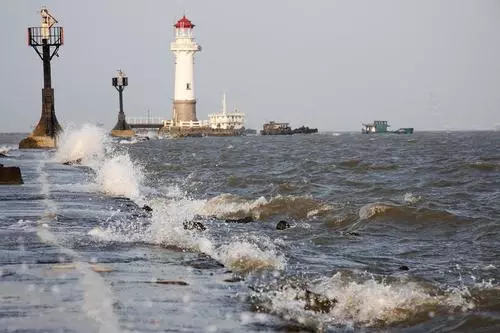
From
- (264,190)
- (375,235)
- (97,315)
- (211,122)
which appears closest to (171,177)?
(264,190)

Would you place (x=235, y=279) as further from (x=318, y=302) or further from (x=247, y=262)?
(x=318, y=302)

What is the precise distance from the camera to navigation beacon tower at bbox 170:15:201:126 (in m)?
109

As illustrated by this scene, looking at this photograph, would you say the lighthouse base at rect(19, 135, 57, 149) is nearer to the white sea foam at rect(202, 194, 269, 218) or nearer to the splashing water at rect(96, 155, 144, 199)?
the splashing water at rect(96, 155, 144, 199)

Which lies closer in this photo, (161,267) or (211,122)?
(161,267)

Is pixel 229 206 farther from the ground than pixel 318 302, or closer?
closer

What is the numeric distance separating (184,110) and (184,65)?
6943 mm

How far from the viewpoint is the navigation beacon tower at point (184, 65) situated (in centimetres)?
10912

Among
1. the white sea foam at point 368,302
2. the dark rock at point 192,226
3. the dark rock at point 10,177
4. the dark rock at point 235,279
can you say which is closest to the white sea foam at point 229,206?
the dark rock at point 192,226

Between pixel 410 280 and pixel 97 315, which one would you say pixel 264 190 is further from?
pixel 97 315

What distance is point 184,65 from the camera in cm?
10956

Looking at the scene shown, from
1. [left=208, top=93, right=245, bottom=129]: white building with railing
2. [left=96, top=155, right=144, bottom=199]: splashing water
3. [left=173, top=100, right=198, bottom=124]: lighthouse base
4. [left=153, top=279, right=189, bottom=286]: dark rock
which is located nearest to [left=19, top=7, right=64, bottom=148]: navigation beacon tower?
[left=96, top=155, right=144, bottom=199]: splashing water

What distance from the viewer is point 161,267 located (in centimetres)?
1027

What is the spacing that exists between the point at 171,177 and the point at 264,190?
7.99 metres

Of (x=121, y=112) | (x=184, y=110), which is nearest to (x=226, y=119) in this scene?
(x=184, y=110)
